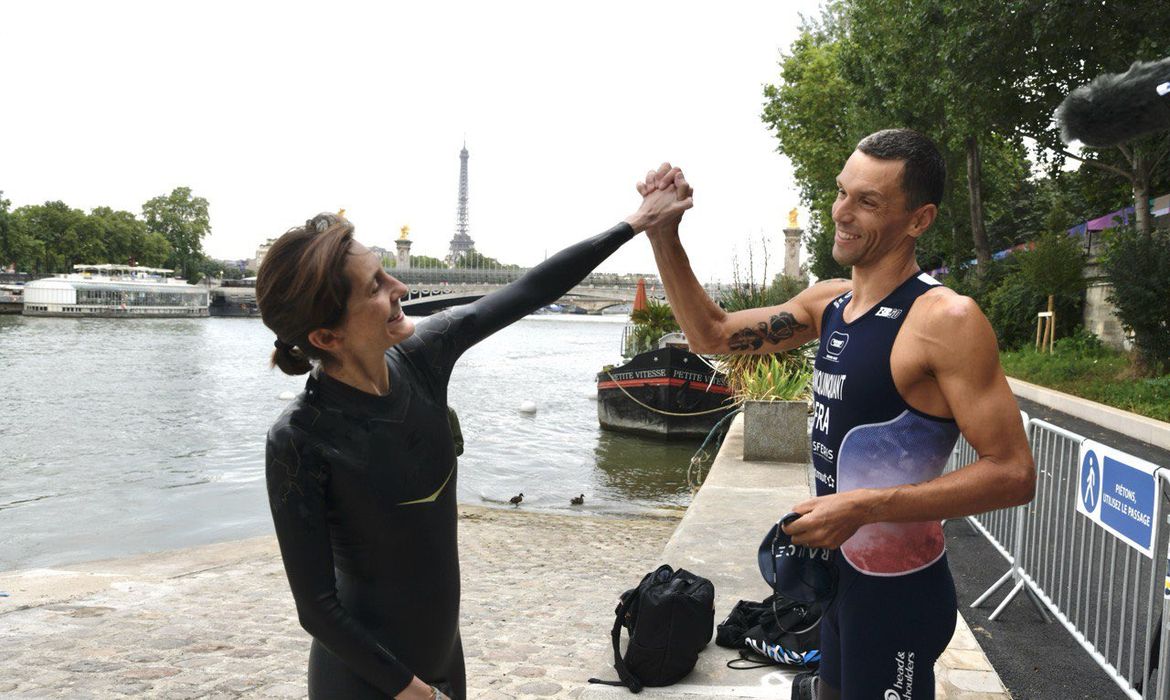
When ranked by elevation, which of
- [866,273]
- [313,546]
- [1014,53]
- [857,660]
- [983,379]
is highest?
[1014,53]

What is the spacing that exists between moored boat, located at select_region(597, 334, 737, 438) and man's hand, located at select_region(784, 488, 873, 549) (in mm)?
18247

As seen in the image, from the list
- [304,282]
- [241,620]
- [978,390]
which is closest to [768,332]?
[978,390]

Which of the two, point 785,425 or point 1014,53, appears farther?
point 1014,53

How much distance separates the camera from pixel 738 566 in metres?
5.85

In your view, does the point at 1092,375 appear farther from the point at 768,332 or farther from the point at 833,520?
the point at 833,520

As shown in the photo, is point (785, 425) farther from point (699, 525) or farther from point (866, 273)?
point (866, 273)

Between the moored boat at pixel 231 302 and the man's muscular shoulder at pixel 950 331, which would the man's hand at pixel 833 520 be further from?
the moored boat at pixel 231 302

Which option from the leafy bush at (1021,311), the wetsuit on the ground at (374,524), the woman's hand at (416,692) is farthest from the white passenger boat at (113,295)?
the woman's hand at (416,692)

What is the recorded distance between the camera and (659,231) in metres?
2.66

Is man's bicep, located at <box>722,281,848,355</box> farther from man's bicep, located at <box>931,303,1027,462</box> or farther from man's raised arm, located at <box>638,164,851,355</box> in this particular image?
man's bicep, located at <box>931,303,1027,462</box>

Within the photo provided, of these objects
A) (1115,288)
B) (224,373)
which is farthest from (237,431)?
(1115,288)

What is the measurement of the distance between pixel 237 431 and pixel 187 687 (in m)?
19.6

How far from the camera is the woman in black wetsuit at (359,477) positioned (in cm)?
181

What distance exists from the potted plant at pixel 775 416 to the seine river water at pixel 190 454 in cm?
432
